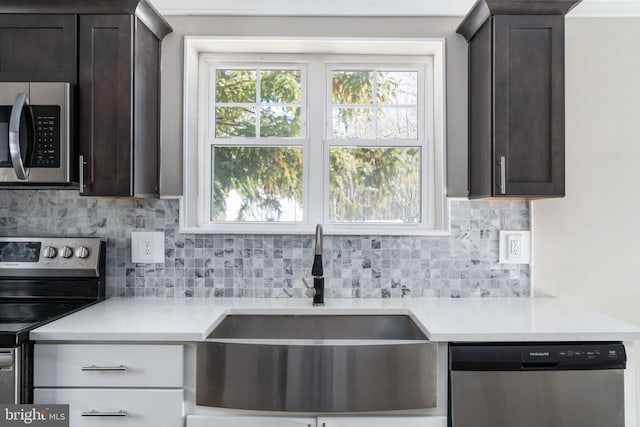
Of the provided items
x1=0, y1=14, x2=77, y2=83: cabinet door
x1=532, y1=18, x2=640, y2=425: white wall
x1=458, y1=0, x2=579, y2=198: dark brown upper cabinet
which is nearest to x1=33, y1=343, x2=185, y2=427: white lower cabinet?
x1=0, y1=14, x2=77, y2=83: cabinet door

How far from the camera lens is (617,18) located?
2.10 meters

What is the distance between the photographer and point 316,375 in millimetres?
1510

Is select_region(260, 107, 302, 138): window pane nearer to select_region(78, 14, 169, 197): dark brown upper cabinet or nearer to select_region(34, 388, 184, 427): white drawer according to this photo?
select_region(78, 14, 169, 197): dark brown upper cabinet

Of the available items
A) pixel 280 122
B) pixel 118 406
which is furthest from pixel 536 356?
pixel 280 122

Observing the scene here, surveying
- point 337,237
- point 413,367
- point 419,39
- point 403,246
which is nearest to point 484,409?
point 413,367

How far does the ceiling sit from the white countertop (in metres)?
1.33

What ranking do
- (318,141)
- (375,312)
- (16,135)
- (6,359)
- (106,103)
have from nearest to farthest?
(6,359)
(16,135)
(106,103)
(375,312)
(318,141)

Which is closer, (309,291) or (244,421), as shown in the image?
(244,421)

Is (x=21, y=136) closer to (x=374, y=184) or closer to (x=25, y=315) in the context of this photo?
(x=25, y=315)

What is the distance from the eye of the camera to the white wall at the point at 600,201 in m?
2.07

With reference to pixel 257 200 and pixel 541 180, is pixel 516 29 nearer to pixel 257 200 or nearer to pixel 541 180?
pixel 541 180

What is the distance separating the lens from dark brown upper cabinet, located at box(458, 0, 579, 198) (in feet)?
5.87

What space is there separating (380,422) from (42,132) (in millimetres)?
1619

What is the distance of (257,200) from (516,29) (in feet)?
4.46
